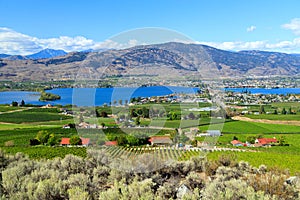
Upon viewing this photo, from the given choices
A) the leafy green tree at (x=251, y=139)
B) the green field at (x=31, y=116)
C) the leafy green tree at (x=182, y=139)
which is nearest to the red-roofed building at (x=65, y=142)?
the leafy green tree at (x=182, y=139)

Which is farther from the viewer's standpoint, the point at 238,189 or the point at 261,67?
the point at 261,67

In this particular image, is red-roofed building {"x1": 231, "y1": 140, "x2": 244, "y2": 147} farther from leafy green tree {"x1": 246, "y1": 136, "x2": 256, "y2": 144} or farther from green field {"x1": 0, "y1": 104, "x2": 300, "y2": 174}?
leafy green tree {"x1": 246, "y1": 136, "x2": 256, "y2": 144}

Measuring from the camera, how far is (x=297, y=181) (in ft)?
35.9

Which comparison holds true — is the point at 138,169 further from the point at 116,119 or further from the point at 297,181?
the point at 297,181

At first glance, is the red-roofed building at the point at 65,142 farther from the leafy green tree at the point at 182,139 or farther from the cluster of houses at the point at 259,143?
the leafy green tree at the point at 182,139

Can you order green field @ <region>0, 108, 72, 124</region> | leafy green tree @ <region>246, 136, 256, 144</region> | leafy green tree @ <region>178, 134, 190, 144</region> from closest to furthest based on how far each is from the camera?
leafy green tree @ <region>178, 134, 190, 144</region>
leafy green tree @ <region>246, 136, 256, 144</region>
green field @ <region>0, 108, 72, 124</region>

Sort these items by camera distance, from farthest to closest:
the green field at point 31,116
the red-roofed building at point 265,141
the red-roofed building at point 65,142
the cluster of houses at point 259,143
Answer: the green field at point 31,116 → the red-roofed building at point 265,141 → the cluster of houses at point 259,143 → the red-roofed building at point 65,142

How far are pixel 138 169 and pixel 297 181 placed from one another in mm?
6524

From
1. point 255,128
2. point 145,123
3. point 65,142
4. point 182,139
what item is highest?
point 145,123

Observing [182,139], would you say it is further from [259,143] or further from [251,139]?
[251,139]

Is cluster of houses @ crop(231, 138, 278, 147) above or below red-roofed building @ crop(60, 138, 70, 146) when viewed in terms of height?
below

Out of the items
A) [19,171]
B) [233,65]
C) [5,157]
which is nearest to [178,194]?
[19,171]

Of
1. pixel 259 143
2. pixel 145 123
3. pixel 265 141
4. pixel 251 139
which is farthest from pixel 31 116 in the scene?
pixel 145 123

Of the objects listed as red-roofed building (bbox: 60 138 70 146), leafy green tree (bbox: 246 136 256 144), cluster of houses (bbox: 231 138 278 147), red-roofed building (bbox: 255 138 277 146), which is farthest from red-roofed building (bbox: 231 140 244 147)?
red-roofed building (bbox: 60 138 70 146)
